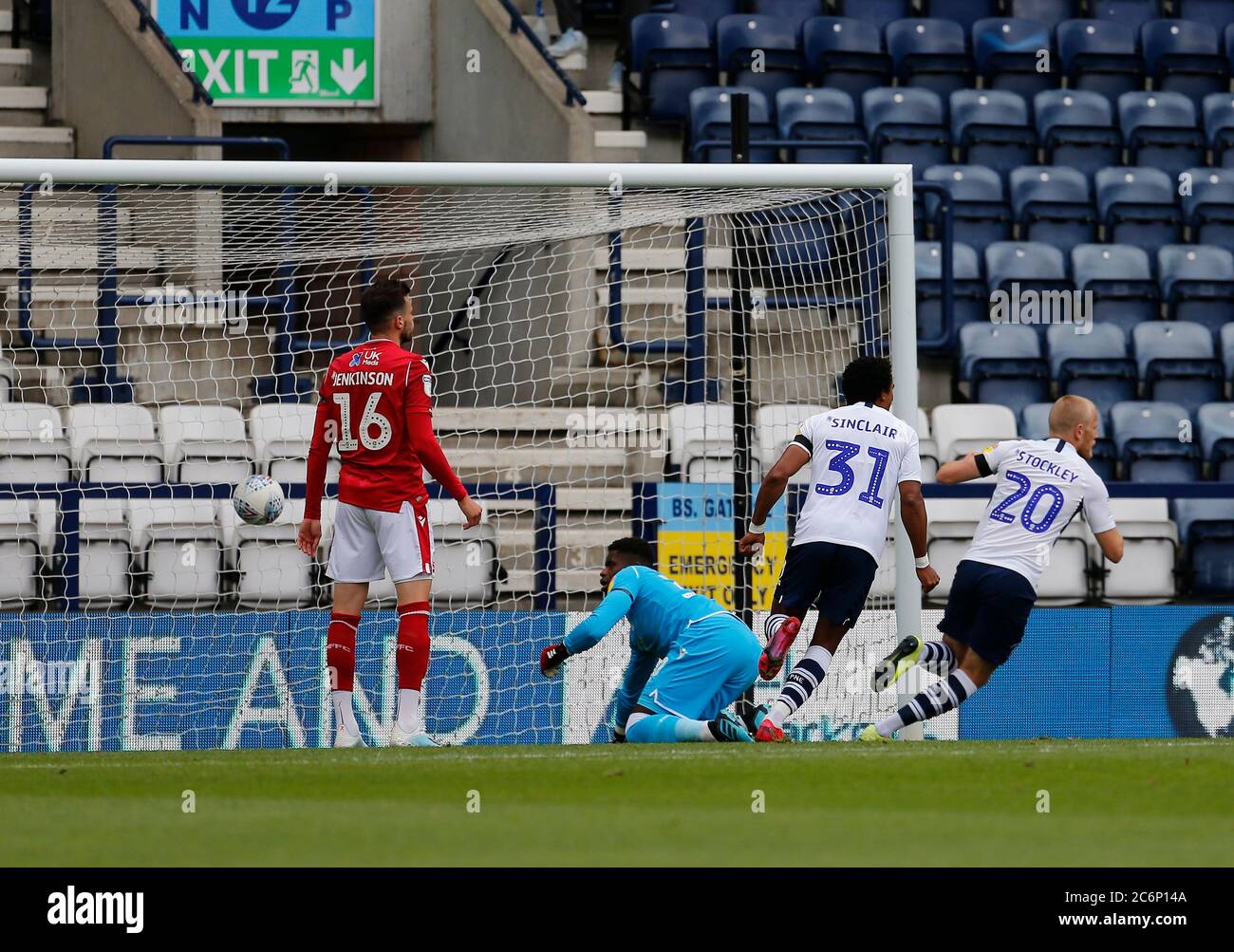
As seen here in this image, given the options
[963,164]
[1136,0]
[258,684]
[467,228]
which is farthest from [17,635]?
[1136,0]

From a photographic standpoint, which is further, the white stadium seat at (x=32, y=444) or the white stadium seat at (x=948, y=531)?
the white stadium seat at (x=948, y=531)

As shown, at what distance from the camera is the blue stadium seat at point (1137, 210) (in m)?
12.6

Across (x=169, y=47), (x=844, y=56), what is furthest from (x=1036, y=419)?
(x=169, y=47)

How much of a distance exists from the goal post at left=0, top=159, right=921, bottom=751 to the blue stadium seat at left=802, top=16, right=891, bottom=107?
350cm

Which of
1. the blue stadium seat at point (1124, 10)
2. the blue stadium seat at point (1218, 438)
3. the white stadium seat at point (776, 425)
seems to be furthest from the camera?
the blue stadium seat at point (1124, 10)

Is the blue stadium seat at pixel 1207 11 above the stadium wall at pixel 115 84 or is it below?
above

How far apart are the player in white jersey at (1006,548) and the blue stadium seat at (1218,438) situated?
14.9ft

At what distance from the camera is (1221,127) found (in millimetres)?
13297

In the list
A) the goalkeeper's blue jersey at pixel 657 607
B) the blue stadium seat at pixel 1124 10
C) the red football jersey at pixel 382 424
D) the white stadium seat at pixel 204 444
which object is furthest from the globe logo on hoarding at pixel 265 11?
the goalkeeper's blue jersey at pixel 657 607

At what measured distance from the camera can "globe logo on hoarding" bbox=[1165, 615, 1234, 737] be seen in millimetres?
8961

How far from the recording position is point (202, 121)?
11523 millimetres

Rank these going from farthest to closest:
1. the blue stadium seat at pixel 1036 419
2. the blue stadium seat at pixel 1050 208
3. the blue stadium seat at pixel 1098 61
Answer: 1. the blue stadium seat at pixel 1098 61
2. the blue stadium seat at pixel 1050 208
3. the blue stadium seat at pixel 1036 419

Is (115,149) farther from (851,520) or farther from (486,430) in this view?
(851,520)

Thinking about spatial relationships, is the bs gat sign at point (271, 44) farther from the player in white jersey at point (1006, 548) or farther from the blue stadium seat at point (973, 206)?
the player in white jersey at point (1006, 548)
